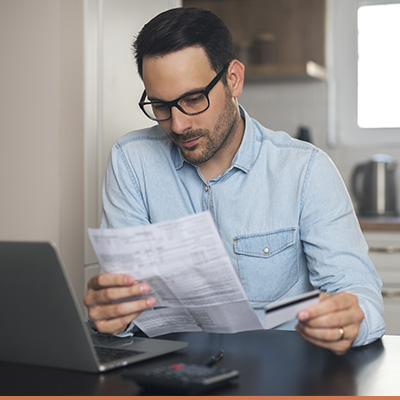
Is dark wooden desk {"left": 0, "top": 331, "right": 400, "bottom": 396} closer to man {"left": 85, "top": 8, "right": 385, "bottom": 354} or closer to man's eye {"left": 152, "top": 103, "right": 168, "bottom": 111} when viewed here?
man {"left": 85, "top": 8, "right": 385, "bottom": 354}

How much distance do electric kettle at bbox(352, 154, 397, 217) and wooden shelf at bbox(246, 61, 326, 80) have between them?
1.91ft

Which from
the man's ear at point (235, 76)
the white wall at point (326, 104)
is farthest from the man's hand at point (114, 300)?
the white wall at point (326, 104)

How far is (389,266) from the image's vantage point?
3230mm

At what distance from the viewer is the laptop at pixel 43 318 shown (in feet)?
3.27

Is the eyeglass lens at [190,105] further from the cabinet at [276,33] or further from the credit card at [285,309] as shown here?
the cabinet at [276,33]

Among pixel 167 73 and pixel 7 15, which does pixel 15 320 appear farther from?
pixel 7 15

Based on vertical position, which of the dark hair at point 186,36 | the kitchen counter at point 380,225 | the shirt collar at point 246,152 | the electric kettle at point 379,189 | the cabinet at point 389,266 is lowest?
the cabinet at point 389,266

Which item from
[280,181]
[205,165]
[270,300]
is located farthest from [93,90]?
[270,300]

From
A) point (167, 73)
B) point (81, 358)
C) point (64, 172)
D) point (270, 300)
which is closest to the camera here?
point (81, 358)

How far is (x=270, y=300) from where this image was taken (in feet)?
5.50

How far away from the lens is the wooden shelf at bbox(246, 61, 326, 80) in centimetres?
359

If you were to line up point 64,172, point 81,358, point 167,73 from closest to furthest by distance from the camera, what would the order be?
1. point 81,358
2. point 167,73
3. point 64,172

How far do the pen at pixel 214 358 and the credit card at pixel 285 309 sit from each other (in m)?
0.12

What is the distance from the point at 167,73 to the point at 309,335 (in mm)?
722
